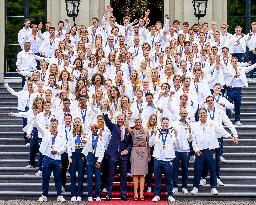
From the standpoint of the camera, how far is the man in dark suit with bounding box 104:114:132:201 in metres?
16.6

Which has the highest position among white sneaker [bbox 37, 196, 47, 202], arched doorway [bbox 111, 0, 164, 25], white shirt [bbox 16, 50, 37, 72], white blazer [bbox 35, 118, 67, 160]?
arched doorway [bbox 111, 0, 164, 25]

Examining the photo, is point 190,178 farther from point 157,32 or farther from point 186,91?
point 157,32

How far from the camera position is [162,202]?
16328 millimetres

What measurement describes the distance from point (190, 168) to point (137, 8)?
1489 centimetres

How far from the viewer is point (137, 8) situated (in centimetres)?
3138

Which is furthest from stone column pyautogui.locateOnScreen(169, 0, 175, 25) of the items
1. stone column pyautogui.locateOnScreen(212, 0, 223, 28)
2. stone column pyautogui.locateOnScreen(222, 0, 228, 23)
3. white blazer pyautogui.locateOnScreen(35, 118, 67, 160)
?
white blazer pyautogui.locateOnScreen(35, 118, 67, 160)

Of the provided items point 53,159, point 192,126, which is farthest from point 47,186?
point 192,126

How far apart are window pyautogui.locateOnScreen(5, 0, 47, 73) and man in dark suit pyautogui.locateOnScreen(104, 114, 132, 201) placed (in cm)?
1196

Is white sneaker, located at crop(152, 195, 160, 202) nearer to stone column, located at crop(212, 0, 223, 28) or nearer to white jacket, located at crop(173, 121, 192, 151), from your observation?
white jacket, located at crop(173, 121, 192, 151)

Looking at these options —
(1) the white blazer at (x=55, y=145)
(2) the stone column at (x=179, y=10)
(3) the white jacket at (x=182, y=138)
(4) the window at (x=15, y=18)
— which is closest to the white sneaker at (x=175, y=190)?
(3) the white jacket at (x=182, y=138)

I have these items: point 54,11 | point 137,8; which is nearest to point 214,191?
point 54,11

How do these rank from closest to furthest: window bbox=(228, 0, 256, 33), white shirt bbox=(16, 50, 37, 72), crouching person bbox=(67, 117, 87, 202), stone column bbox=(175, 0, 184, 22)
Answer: crouching person bbox=(67, 117, 87, 202) → white shirt bbox=(16, 50, 37, 72) → stone column bbox=(175, 0, 184, 22) → window bbox=(228, 0, 256, 33)

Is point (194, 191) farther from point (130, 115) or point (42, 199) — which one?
point (42, 199)

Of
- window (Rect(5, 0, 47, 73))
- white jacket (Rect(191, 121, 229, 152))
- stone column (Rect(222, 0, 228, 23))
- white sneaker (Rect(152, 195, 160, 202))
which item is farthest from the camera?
window (Rect(5, 0, 47, 73))
